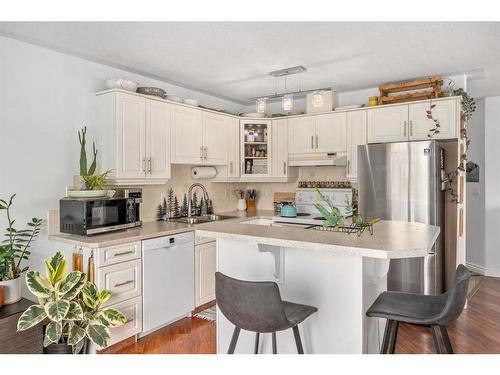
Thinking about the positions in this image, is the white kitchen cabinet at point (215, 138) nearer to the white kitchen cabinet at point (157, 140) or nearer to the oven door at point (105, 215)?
the white kitchen cabinet at point (157, 140)

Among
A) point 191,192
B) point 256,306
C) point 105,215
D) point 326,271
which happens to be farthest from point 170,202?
point 256,306

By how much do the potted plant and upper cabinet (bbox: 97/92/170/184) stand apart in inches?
31.0

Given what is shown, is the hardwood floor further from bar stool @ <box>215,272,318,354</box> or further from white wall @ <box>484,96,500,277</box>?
white wall @ <box>484,96,500,277</box>

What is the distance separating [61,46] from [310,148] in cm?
274

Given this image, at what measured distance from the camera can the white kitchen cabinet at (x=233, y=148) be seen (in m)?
4.37

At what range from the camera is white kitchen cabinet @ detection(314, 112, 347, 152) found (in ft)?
13.3

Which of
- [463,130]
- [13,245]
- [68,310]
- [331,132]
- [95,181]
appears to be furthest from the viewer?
[331,132]

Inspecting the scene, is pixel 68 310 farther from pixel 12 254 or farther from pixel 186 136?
pixel 186 136

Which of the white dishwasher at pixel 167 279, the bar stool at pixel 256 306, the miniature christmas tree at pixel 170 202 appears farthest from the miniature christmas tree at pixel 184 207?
the bar stool at pixel 256 306

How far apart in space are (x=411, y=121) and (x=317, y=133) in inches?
41.0

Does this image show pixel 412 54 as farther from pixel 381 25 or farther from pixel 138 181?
pixel 138 181

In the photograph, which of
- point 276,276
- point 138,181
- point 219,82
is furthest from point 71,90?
point 276,276

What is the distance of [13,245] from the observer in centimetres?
266

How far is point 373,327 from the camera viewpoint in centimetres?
206
